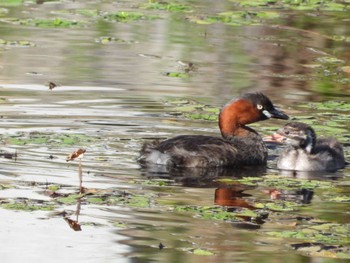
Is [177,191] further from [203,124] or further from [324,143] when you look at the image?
[203,124]

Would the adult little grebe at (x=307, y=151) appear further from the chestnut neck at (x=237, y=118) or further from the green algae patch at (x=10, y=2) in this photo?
the green algae patch at (x=10, y=2)

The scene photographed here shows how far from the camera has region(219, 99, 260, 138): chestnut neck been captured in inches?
532

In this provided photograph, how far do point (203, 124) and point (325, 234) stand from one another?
15.9ft

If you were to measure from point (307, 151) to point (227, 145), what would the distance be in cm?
76

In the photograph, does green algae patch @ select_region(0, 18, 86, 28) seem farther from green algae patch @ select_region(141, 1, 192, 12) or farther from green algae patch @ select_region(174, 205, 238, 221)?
green algae patch @ select_region(174, 205, 238, 221)

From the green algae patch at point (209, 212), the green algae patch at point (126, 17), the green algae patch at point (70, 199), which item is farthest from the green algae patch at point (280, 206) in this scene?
the green algae patch at point (126, 17)

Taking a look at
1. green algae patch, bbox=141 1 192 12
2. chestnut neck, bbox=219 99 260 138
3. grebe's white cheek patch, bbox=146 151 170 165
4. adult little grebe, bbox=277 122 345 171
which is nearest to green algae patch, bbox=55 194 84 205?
grebe's white cheek patch, bbox=146 151 170 165

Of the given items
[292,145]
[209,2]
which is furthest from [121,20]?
[292,145]

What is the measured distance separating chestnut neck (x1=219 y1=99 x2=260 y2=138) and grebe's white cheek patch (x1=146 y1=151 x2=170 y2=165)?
3.41ft

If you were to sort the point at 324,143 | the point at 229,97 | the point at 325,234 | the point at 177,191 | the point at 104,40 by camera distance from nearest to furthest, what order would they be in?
the point at 325,234, the point at 177,191, the point at 324,143, the point at 229,97, the point at 104,40

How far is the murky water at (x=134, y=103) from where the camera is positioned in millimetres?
9359

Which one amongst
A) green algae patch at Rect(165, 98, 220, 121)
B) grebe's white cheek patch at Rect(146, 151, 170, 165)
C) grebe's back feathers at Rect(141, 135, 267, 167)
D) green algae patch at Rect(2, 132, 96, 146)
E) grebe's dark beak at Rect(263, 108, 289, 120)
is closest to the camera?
grebe's white cheek patch at Rect(146, 151, 170, 165)

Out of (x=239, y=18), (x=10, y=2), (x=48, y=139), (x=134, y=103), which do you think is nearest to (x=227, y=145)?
(x=48, y=139)

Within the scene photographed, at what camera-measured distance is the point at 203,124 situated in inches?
567
